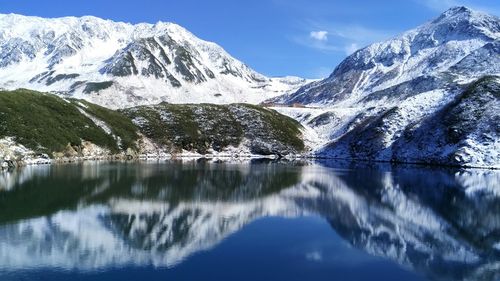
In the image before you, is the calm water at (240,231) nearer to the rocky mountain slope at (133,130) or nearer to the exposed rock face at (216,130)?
the rocky mountain slope at (133,130)

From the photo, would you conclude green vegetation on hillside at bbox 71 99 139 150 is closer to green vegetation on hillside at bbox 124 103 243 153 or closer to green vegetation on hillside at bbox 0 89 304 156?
green vegetation on hillside at bbox 0 89 304 156

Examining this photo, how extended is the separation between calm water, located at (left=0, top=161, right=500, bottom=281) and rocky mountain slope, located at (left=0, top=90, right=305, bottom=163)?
36.7 metres

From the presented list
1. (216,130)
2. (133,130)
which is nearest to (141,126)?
(133,130)

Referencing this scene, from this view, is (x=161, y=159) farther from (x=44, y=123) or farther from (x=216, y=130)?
(x=216, y=130)

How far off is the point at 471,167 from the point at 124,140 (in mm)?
83859

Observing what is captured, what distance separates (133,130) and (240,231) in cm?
11357

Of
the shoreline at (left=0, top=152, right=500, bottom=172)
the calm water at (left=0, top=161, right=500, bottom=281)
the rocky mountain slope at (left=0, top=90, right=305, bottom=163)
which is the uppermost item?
the rocky mountain slope at (left=0, top=90, right=305, bottom=163)

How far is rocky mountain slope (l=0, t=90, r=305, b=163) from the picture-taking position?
99438mm

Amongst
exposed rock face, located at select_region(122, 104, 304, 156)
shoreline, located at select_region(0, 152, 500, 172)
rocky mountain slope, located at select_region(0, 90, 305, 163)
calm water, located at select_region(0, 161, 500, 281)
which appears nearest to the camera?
calm water, located at select_region(0, 161, 500, 281)

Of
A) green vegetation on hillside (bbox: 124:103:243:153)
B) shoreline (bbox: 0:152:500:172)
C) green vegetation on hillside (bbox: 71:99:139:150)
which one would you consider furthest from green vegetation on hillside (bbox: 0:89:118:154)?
green vegetation on hillside (bbox: 124:103:243:153)

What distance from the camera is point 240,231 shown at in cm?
3672

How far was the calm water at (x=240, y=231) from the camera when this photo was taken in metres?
26.0

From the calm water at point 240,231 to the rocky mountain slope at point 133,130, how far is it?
36.7m

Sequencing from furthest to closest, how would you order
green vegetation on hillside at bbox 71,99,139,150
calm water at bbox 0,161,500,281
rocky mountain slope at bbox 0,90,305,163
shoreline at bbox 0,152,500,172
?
green vegetation on hillside at bbox 71,99,139,150
rocky mountain slope at bbox 0,90,305,163
shoreline at bbox 0,152,500,172
calm water at bbox 0,161,500,281
